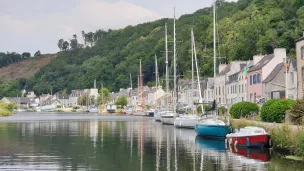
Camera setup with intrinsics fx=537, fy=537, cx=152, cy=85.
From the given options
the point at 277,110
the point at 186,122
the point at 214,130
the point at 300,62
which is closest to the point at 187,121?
the point at 186,122

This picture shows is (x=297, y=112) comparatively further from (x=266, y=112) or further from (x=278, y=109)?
(x=266, y=112)

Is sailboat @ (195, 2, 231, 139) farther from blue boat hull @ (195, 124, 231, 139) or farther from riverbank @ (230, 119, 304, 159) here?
riverbank @ (230, 119, 304, 159)

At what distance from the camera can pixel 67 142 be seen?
5047 cm

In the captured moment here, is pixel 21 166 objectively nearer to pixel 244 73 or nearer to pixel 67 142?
pixel 67 142

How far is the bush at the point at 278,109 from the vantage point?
44.8m

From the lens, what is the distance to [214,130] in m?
50.6

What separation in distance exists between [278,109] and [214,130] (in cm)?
744

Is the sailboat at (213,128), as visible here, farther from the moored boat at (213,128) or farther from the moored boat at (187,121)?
the moored boat at (187,121)

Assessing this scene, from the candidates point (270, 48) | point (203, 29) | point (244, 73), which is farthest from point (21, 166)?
point (203, 29)

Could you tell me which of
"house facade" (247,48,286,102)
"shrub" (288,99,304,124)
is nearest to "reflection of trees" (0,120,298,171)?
"shrub" (288,99,304,124)

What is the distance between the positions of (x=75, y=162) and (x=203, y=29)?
5046 inches

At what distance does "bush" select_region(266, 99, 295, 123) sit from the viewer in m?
44.8

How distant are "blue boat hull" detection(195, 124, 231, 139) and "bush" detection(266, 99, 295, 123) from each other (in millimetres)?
4681

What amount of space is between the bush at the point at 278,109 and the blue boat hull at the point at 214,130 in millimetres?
4681
